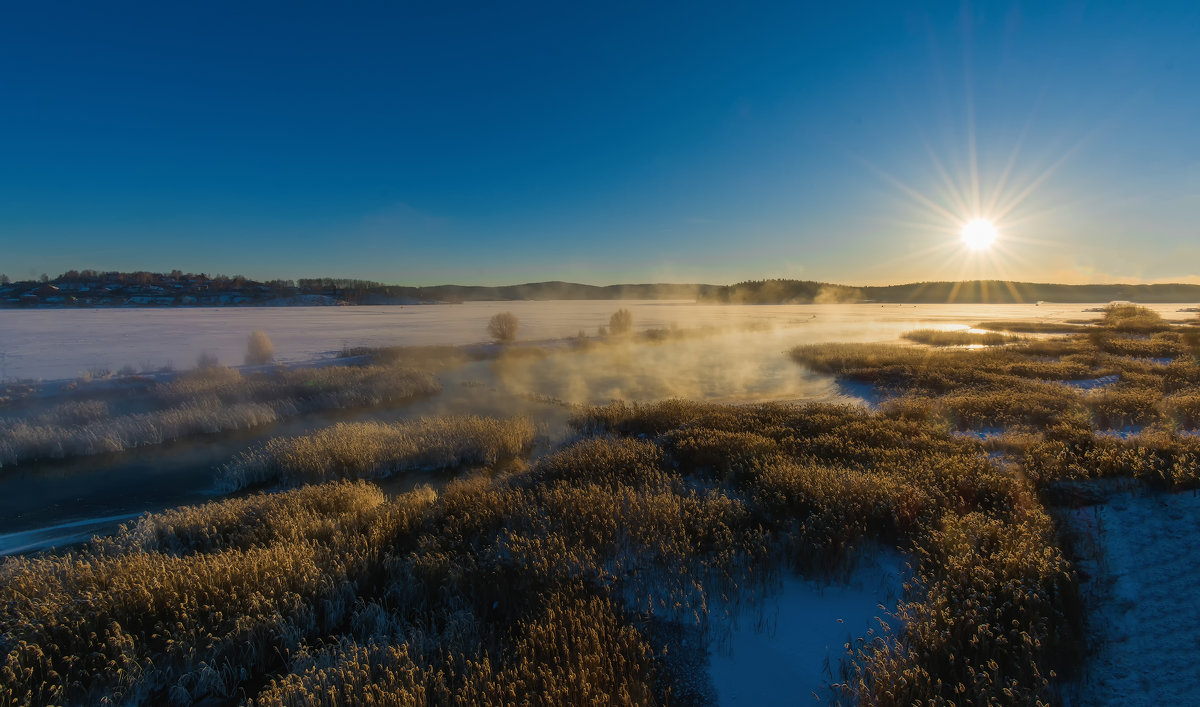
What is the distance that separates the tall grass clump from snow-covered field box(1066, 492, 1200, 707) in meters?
9.27

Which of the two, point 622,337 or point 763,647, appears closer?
point 763,647

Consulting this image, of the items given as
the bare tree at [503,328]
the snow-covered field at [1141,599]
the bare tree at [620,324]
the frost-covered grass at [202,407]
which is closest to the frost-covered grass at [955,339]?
the bare tree at [620,324]

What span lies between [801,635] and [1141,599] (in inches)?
115

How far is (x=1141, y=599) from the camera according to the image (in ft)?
13.6

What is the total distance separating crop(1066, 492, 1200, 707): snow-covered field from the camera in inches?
130

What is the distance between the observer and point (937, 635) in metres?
3.54

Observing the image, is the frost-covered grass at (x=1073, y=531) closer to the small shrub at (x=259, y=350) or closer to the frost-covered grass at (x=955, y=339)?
the frost-covered grass at (x=955, y=339)

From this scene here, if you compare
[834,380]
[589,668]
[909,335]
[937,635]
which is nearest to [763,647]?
[937,635]

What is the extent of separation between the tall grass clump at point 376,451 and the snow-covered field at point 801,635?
7.23m

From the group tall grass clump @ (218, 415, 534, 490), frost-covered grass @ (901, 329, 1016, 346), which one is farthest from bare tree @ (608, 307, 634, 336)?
tall grass clump @ (218, 415, 534, 490)

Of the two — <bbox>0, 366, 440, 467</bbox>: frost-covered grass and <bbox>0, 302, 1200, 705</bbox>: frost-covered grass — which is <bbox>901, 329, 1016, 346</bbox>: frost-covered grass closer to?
<bbox>0, 302, 1200, 705</bbox>: frost-covered grass

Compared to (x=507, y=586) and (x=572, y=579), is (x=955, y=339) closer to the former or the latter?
(x=572, y=579)

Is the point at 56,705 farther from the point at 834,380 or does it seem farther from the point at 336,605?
the point at 834,380

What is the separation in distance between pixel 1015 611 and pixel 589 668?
346cm
